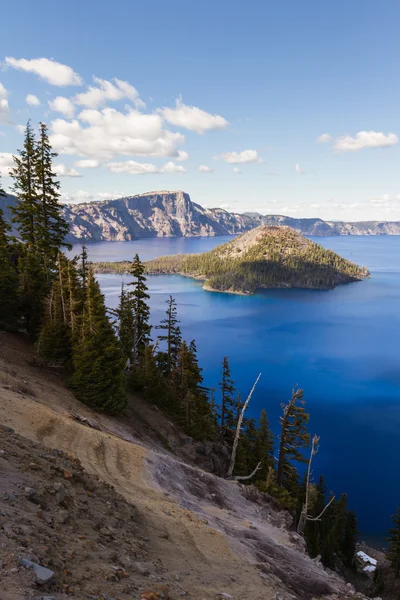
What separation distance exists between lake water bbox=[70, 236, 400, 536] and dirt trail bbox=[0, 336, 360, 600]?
3680 centimetres

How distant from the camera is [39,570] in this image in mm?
5121

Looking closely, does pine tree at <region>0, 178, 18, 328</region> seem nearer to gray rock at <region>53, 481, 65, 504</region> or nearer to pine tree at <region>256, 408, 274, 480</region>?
gray rock at <region>53, 481, 65, 504</region>

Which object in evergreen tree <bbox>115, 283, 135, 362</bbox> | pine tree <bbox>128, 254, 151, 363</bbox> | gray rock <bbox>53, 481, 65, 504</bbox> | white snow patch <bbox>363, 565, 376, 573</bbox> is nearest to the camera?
gray rock <bbox>53, 481, 65, 504</bbox>

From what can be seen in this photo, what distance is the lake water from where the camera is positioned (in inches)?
2039

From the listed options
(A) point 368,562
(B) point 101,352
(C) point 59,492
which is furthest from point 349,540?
(C) point 59,492

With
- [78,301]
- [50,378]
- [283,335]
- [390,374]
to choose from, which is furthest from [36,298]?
[283,335]

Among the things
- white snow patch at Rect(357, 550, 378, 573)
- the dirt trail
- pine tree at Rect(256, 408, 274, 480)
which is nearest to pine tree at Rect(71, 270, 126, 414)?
the dirt trail

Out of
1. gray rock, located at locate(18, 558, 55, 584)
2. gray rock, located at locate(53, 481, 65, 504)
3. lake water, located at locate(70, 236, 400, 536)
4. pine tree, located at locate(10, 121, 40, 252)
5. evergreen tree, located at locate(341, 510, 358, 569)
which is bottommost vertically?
evergreen tree, located at locate(341, 510, 358, 569)

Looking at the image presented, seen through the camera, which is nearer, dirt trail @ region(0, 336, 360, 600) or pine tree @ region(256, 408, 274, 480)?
dirt trail @ region(0, 336, 360, 600)

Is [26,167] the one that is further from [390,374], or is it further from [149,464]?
[390,374]

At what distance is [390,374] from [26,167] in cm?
8334

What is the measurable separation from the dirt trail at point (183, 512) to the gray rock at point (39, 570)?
11.0 ft

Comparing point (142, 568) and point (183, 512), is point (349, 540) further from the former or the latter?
point (142, 568)

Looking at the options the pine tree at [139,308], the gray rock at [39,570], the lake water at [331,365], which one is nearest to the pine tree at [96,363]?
the pine tree at [139,308]
